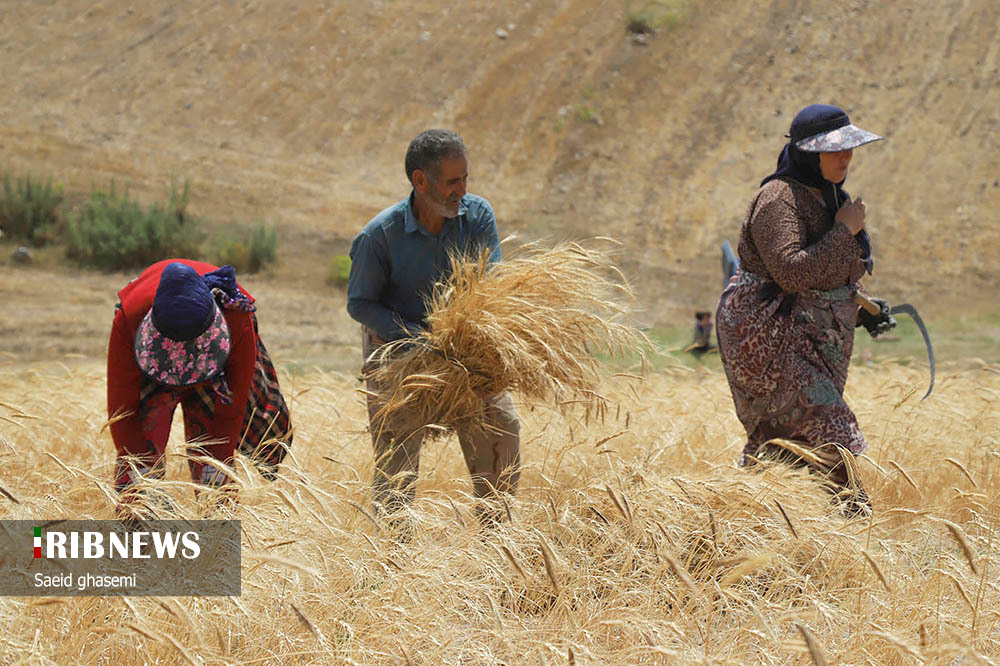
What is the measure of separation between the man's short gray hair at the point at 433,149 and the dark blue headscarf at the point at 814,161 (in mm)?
1170

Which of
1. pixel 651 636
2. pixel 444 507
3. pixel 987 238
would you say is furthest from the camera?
pixel 987 238

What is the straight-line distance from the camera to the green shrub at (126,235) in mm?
15609

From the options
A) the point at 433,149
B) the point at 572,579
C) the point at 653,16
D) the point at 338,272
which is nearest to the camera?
the point at 572,579

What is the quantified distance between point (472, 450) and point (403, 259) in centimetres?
76

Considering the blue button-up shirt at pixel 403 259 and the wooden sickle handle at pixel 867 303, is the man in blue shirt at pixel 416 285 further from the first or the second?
the wooden sickle handle at pixel 867 303

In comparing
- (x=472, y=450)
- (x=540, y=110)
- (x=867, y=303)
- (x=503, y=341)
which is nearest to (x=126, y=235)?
(x=540, y=110)

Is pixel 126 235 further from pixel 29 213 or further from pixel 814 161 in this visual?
pixel 814 161

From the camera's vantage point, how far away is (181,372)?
3.23 m

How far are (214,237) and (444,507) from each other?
1423 cm

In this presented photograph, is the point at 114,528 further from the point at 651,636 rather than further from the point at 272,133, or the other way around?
the point at 272,133

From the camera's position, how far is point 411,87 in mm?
23562

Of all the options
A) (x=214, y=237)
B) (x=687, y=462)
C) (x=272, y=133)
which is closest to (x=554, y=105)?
(x=272, y=133)

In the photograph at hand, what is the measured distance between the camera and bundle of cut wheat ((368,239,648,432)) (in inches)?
136

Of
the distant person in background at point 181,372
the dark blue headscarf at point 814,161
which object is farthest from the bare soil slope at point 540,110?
the distant person in background at point 181,372
